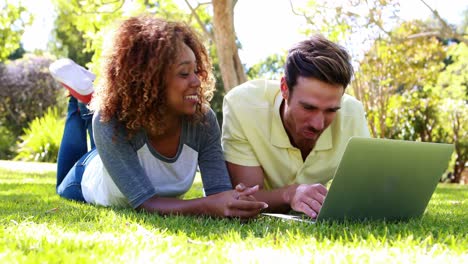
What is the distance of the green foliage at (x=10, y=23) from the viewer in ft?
37.0

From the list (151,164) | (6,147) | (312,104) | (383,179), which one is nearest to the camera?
(383,179)

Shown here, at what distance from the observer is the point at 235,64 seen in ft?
30.1

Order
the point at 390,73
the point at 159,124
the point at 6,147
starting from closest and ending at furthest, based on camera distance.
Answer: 1. the point at 159,124
2. the point at 390,73
3. the point at 6,147

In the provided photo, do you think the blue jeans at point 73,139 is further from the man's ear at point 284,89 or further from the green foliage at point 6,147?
the green foliage at point 6,147

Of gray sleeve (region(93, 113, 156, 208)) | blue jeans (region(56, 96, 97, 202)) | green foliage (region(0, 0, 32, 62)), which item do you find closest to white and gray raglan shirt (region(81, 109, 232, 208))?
gray sleeve (region(93, 113, 156, 208))

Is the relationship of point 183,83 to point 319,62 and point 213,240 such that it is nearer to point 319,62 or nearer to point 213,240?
point 319,62

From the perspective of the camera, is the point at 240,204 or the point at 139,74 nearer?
the point at 240,204

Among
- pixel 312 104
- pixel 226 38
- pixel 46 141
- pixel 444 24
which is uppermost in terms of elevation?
pixel 444 24

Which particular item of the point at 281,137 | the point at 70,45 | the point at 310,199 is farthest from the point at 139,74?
the point at 70,45

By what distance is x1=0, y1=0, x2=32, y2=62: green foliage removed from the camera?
37.0 ft

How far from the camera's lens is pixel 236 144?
3730mm

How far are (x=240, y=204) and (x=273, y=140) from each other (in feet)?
2.74

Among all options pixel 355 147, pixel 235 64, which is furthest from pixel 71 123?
pixel 235 64

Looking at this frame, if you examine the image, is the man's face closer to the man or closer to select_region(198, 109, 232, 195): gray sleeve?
the man
